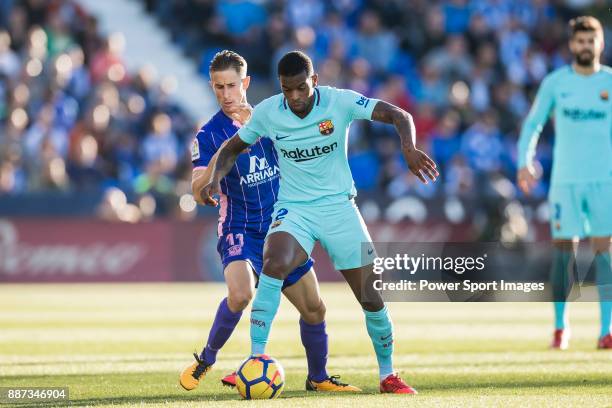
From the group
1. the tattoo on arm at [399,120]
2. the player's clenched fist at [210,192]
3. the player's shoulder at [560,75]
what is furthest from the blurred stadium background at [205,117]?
the player's clenched fist at [210,192]

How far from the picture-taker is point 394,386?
7652 millimetres

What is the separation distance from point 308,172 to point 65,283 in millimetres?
14144

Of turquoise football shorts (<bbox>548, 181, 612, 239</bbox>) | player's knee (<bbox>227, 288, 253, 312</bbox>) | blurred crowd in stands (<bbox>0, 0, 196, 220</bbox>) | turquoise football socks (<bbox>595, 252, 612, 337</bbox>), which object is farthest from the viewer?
blurred crowd in stands (<bbox>0, 0, 196, 220</bbox>)

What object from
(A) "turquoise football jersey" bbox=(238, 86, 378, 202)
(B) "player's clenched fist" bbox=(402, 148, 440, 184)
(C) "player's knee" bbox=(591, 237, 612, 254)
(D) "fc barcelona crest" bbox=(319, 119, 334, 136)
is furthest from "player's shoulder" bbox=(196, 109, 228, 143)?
(C) "player's knee" bbox=(591, 237, 612, 254)

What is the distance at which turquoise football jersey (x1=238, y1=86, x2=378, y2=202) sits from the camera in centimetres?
767

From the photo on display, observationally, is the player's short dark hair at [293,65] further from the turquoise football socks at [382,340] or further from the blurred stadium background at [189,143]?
the blurred stadium background at [189,143]

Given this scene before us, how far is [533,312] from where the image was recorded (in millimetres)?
16750

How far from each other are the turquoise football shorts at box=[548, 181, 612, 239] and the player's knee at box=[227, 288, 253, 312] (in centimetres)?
381

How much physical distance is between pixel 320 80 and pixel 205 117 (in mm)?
3500

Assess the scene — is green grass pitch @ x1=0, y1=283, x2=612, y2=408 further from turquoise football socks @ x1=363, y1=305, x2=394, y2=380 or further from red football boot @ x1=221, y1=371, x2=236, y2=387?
turquoise football socks @ x1=363, y1=305, x2=394, y2=380

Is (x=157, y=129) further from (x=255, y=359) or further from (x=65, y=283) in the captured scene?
(x=255, y=359)

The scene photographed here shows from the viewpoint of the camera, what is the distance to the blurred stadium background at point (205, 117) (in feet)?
68.4

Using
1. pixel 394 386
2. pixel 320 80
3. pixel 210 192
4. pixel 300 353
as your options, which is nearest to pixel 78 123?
pixel 320 80

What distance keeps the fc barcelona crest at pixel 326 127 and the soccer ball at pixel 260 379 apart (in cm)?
140
